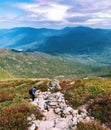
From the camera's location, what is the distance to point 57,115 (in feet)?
73.6

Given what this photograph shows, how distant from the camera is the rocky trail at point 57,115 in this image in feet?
64.8

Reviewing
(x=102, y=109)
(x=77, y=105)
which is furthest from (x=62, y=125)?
(x=77, y=105)

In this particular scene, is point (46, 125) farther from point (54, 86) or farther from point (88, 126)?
point (54, 86)

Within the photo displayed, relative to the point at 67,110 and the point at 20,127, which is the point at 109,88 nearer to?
the point at 67,110

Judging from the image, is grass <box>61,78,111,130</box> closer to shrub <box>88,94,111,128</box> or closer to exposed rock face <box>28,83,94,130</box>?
shrub <box>88,94,111,128</box>

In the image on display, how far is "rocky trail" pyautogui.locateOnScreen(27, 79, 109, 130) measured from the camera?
19.8 meters

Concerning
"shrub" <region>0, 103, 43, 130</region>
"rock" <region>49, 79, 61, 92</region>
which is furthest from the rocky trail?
"rock" <region>49, 79, 61, 92</region>

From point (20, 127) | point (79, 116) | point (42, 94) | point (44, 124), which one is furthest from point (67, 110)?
point (42, 94)

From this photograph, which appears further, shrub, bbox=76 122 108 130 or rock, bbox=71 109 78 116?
rock, bbox=71 109 78 116

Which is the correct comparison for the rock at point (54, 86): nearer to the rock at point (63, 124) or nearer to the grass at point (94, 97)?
the grass at point (94, 97)

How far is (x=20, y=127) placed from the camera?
19.3 m

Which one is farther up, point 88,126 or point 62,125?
point 88,126

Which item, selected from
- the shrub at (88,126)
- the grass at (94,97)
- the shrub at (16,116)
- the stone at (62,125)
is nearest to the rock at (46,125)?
the stone at (62,125)

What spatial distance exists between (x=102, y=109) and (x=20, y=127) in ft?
22.4
